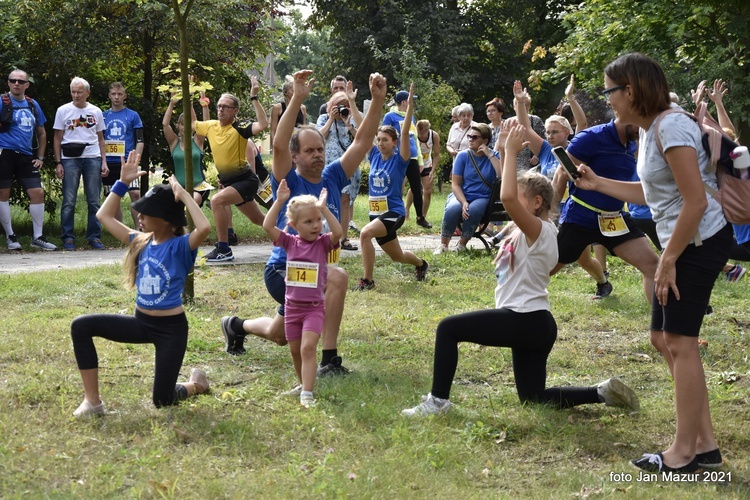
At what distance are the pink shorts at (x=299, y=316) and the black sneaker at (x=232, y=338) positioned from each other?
3.90 feet

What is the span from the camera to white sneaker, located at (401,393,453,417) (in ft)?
17.9

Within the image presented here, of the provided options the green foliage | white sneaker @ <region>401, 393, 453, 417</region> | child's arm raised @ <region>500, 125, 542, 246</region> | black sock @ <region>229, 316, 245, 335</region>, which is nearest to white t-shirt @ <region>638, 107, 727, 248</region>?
child's arm raised @ <region>500, 125, 542, 246</region>

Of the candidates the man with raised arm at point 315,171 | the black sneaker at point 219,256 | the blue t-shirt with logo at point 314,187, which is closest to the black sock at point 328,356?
the man with raised arm at point 315,171

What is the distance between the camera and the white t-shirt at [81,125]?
13398mm

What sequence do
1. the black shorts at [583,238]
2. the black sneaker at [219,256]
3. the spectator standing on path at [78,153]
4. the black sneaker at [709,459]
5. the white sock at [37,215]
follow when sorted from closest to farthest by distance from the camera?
the black sneaker at [709,459], the black shorts at [583,238], the black sneaker at [219,256], the white sock at [37,215], the spectator standing on path at [78,153]

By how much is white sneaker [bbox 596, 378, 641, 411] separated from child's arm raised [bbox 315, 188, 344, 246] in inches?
73.8

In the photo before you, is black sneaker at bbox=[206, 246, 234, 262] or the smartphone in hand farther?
black sneaker at bbox=[206, 246, 234, 262]

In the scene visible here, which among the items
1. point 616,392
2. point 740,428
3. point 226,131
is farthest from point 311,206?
point 226,131

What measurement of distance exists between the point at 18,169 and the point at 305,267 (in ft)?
28.6

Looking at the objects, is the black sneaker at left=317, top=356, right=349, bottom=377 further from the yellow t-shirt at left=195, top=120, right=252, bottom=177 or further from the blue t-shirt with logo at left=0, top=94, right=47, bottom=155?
the blue t-shirt with logo at left=0, top=94, right=47, bottom=155

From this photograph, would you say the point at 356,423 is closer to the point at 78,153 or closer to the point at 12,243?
the point at 12,243

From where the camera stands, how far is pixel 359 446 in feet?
16.5

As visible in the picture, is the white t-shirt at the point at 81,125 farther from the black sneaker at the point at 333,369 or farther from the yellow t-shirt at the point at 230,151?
the black sneaker at the point at 333,369

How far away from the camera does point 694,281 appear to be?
4.61m
